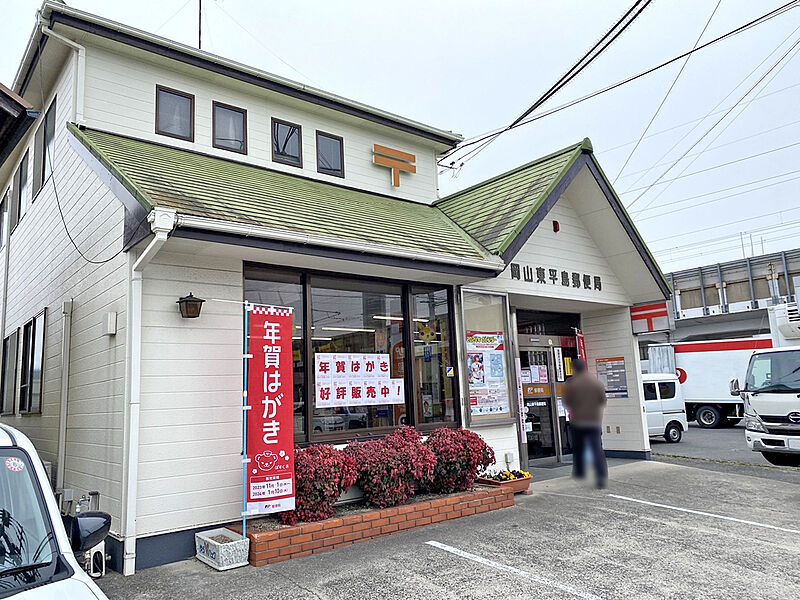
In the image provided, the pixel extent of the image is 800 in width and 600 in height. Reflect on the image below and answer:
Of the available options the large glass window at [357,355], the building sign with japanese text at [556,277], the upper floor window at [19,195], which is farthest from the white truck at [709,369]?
the upper floor window at [19,195]

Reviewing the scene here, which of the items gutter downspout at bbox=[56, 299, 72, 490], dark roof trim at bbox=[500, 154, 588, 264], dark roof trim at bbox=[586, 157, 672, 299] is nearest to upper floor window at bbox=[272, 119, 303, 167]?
dark roof trim at bbox=[500, 154, 588, 264]

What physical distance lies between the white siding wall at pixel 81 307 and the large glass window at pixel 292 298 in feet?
4.56

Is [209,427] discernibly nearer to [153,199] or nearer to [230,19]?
[153,199]

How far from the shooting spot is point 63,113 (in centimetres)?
800

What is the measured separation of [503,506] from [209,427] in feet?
12.7

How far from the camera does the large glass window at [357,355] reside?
702cm

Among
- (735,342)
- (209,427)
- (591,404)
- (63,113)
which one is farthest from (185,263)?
(735,342)

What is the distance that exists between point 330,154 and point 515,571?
22.6 ft

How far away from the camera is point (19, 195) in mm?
11375

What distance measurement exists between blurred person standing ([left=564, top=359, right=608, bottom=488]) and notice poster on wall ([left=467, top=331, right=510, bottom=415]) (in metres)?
7.08

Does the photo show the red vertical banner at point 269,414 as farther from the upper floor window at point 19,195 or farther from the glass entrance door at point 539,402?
the upper floor window at point 19,195

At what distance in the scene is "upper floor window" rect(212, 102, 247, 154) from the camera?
8414 mm

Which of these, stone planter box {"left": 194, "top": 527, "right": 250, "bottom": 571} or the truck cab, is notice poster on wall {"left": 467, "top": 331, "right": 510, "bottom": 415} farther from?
the truck cab

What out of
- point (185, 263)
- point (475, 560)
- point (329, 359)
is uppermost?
point (185, 263)
